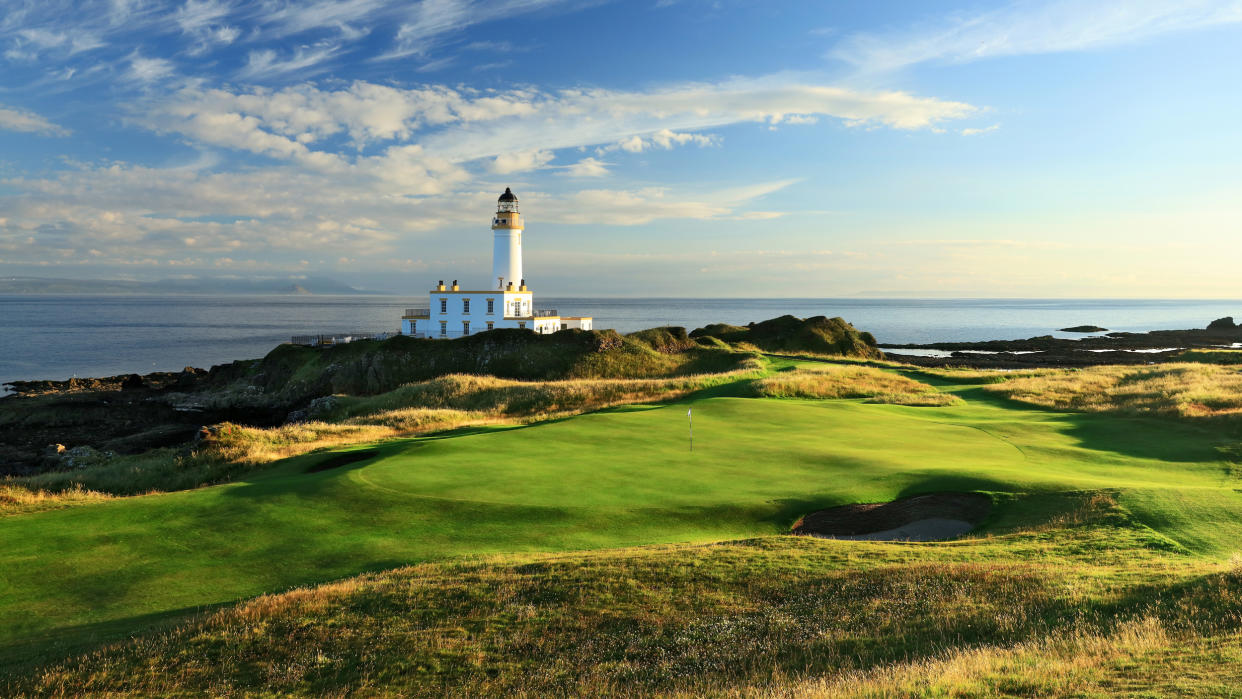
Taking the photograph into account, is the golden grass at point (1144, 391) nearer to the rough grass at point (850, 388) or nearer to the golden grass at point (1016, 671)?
the rough grass at point (850, 388)

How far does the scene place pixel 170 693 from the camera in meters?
8.65

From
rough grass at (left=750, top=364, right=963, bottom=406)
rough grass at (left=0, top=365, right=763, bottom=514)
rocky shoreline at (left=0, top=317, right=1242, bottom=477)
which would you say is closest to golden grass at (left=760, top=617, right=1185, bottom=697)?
rough grass at (left=0, top=365, right=763, bottom=514)

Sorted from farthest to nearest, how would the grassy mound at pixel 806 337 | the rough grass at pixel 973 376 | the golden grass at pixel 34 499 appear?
1. the grassy mound at pixel 806 337
2. the rough grass at pixel 973 376
3. the golden grass at pixel 34 499

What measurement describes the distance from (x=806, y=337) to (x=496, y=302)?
1454 inches

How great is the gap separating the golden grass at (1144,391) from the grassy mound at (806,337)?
103 ft

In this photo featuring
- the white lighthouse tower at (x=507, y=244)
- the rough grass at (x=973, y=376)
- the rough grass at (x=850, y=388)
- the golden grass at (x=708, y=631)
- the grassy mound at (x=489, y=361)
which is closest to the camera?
the golden grass at (x=708, y=631)

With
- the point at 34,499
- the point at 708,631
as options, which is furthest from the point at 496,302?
the point at 708,631

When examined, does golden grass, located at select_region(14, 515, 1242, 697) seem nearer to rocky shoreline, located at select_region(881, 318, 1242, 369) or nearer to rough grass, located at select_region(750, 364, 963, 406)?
rough grass, located at select_region(750, 364, 963, 406)

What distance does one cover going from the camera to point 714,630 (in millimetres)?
9875

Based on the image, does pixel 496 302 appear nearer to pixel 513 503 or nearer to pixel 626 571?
pixel 513 503

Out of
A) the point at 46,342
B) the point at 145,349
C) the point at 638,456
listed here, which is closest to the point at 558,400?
the point at 638,456

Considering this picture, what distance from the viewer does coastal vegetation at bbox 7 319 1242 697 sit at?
345 inches

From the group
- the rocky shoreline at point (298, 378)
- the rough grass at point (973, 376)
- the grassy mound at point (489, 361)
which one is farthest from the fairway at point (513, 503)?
the grassy mound at point (489, 361)

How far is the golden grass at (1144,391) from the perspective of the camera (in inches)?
1179
